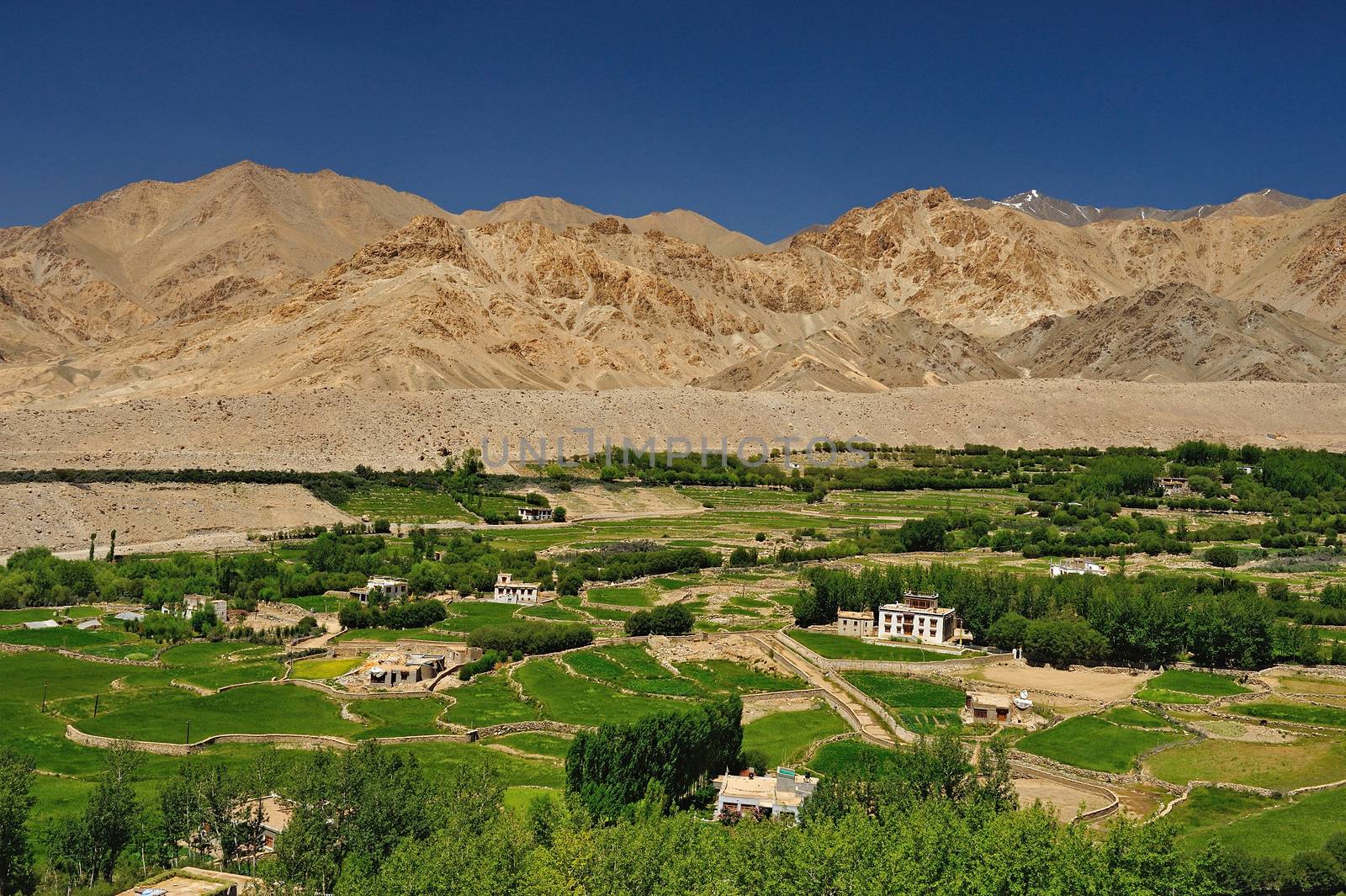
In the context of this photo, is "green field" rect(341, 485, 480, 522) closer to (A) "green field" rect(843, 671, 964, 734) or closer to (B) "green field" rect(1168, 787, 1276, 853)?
(A) "green field" rect(843, 671, 964, 734)

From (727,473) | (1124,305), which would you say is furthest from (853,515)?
(1124,305)

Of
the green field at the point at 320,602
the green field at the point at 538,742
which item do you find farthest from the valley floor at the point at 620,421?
the green field at the point at 538,742

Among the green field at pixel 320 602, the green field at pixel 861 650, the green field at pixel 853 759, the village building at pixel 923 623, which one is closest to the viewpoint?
the green field at pixel 853 759

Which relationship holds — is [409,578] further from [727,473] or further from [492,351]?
[492,351]

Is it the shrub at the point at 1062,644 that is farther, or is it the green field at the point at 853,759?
the shrub at the point at 1062,644

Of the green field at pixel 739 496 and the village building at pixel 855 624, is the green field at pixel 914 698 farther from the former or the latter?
the green field at pixel 739 496

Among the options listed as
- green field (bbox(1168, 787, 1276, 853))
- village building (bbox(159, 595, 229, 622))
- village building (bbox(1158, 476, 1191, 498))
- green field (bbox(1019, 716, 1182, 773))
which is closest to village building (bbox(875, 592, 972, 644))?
green field (bbox(1019, 716, 1182, 773))
